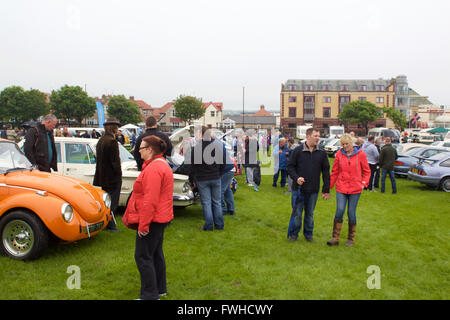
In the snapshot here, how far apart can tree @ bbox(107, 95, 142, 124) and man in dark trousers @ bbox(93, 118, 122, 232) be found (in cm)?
7172

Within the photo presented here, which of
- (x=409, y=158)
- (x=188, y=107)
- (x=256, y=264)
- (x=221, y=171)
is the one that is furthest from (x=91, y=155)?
(x=188, y=107)

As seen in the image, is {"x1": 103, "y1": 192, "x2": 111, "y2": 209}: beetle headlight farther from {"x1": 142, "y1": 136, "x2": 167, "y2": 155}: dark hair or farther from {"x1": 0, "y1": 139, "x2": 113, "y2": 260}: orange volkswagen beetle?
{"x1": 142, "y1": 136, "x2": 167, "y2": 155}: dark hair

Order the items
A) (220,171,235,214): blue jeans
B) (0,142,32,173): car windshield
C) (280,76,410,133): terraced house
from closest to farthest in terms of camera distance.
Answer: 1. (0,142,32,173): car windshield
2. (220,171,235,214): blue jeans
3. (280,76,410,133): terraced house

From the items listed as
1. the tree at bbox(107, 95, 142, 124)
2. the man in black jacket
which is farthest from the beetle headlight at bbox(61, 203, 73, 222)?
the tree at bbox(107, 95, 142, 124)

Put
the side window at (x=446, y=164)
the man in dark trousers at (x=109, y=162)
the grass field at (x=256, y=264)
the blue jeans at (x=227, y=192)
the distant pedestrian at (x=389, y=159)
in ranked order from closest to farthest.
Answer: the grass field at (x=256, y=264) < the man in dark trousers at (x=109, y=162) < the blue jeans at (x=227, y=192) < the distant pedestrian at (x=389, y=159) < the side window at (x=446, y=164)

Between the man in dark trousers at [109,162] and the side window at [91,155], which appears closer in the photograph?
the man in dark trousers at [109,162]

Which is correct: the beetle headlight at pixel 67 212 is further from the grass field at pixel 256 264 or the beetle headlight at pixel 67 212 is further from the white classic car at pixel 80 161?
the white classic car at pixel 80 161

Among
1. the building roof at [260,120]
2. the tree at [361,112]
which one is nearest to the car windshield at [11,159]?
the tree at [361,112]

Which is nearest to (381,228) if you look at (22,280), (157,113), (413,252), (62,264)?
(413,252)

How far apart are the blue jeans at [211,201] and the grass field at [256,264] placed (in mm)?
234

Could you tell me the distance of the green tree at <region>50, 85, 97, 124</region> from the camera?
70.4m

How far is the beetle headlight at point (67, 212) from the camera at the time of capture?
5.11 meters

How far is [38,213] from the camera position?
5082 millimetres

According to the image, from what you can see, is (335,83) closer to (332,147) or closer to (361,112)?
(361,112)
